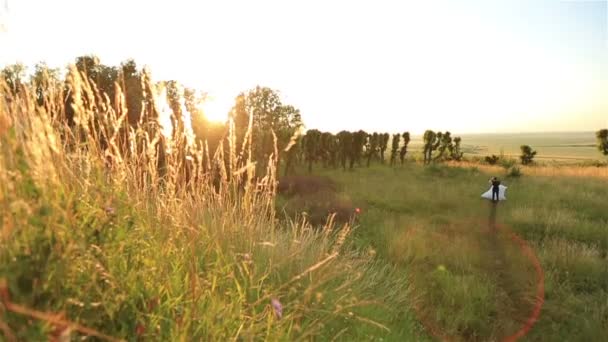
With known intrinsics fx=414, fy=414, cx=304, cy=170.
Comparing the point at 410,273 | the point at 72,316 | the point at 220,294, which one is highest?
the point at 72,316

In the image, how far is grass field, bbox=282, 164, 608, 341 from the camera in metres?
4.22

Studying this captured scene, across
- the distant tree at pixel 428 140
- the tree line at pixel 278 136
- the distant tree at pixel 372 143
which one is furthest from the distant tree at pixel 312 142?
the distant tree at pixel 428 140

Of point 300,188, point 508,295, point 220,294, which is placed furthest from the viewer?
point 300,188

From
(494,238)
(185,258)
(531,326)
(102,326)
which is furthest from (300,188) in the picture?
(102,326)

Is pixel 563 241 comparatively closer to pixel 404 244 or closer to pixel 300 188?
pixel 404 244

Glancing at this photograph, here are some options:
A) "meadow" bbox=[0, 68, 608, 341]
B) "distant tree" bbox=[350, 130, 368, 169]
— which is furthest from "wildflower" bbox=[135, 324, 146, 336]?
"distant tree" bbox=[350, 130, 368, 169]

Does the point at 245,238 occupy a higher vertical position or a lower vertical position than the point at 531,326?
higher

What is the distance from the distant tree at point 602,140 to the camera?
94.2 feet

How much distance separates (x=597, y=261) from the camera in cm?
595

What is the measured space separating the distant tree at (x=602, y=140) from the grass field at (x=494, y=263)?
2219 centimetres

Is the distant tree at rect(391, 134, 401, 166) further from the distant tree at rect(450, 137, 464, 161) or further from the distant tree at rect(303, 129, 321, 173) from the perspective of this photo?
the distant tree at rect(450, 137, 464, 161)

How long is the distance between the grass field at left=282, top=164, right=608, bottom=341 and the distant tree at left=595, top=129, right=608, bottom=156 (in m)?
22.2

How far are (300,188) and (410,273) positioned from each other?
6526 mm

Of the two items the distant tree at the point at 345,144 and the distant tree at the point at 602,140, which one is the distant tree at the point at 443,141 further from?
the distant tree at the point at 602,140
